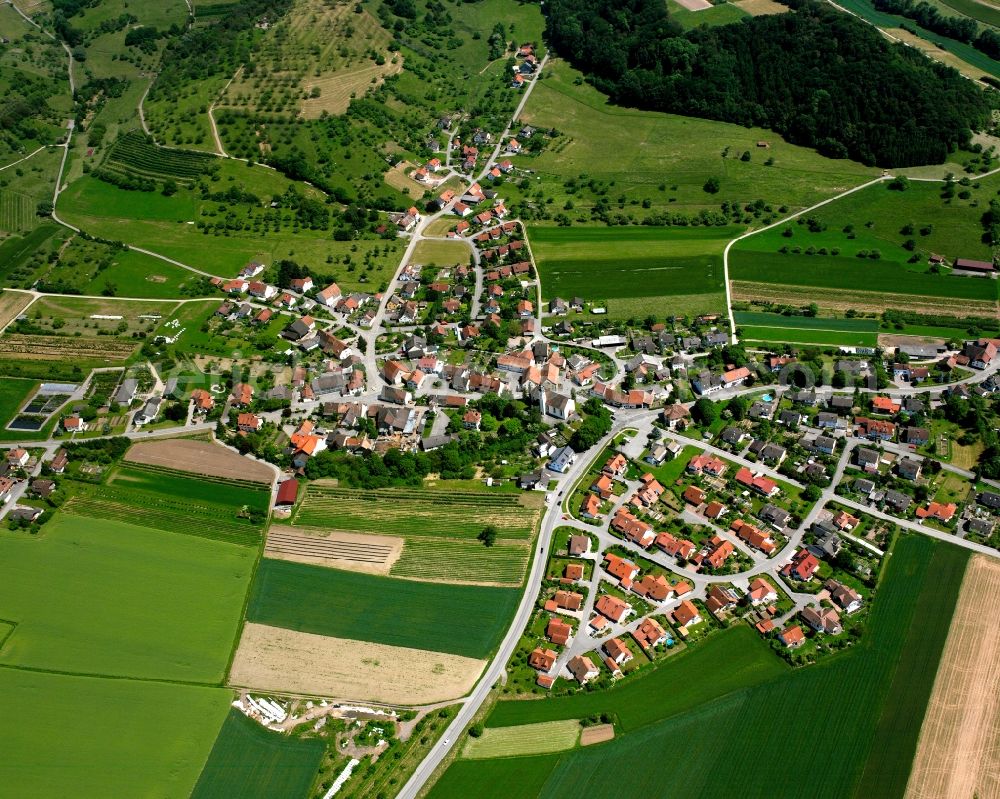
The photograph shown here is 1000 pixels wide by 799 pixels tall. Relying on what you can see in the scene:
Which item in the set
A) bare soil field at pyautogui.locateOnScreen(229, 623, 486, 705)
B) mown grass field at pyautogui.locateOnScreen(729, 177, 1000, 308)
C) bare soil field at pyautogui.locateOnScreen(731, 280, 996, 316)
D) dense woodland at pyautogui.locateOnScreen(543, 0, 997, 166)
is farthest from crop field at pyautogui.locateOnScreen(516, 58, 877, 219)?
bare soil field at pyautogui.locateOnScreen(229, 623, 486, 705)

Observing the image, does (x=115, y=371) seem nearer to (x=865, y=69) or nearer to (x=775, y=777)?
(x=775, y=777)

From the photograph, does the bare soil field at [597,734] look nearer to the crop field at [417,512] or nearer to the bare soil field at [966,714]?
the crop field at [417,512]

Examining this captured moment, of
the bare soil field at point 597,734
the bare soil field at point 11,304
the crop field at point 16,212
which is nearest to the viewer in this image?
the bare soil field at point 597,734

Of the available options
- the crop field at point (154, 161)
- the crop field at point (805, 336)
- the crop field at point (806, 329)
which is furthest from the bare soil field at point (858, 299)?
the crop field at point (154, 161)

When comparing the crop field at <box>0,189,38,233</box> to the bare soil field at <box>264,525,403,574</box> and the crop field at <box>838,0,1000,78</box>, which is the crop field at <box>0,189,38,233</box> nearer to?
the bare soil field at <box>264,525,403,574</box>

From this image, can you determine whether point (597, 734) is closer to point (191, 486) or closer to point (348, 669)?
point (348, 669)

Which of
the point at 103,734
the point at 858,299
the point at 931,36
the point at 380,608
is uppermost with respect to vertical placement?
the point at 931,36

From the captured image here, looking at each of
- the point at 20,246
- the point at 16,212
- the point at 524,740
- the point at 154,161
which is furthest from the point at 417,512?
the point at 16,212
